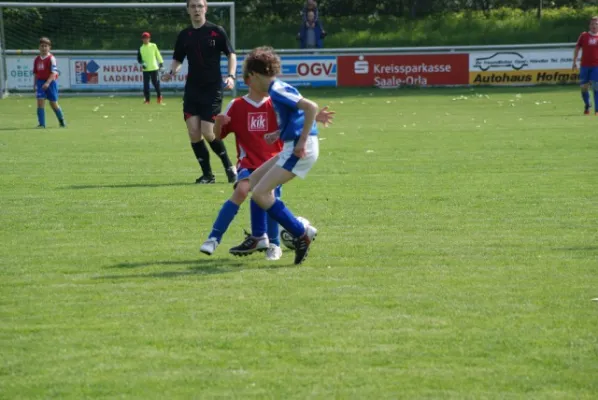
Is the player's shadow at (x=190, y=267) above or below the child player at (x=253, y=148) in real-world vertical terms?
below

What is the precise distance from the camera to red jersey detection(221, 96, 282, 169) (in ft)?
28.0

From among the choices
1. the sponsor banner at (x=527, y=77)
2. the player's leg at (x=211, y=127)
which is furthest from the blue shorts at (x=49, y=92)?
the sponsor banner at (x=527, y=77)

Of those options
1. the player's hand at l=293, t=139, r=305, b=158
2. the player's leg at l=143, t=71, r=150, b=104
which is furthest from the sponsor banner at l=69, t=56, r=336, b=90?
the player's hand at l=293, t=139, r=305, b=158

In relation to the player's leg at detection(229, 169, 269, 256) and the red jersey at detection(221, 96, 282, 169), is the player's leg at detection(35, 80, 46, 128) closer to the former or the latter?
the red jersey at detection(221, 96, 282, 169)

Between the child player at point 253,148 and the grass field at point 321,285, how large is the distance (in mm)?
171

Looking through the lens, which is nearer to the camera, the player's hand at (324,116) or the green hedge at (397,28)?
the player's hand at (324,116)

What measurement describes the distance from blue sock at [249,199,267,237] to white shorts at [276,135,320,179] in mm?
527

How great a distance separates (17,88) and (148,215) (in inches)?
907

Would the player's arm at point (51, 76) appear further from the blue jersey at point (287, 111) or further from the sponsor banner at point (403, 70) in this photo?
the blue jersey at point (287, 111)

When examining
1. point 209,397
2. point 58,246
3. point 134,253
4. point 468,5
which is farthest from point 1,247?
point 468,5

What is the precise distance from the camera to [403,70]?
3434 cm

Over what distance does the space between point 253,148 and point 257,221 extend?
2.17 feet

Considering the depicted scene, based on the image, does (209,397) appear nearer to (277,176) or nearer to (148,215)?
(277,176)

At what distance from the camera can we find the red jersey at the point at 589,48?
76.5 ft
